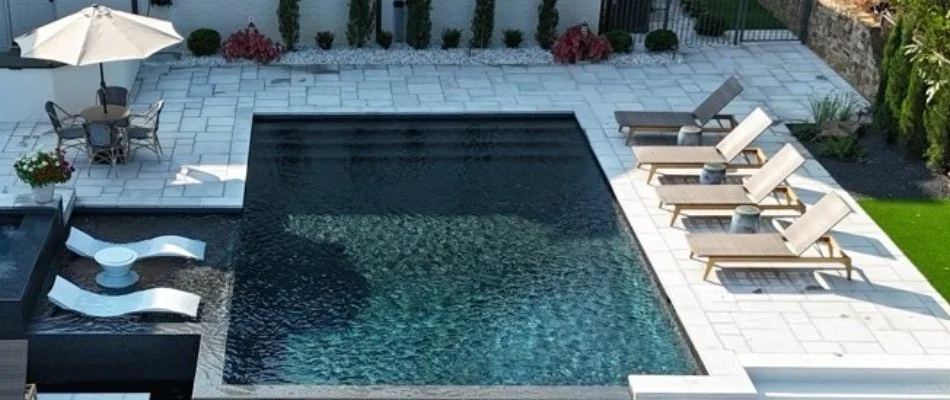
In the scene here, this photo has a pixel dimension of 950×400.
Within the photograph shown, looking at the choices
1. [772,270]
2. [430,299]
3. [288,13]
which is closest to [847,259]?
[772,270]

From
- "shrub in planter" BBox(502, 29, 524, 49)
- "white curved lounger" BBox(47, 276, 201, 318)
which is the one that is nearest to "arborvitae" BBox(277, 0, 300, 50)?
"shrub in planter" BBox(502, 29, 524, 49)

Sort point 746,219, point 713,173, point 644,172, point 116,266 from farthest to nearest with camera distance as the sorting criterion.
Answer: point 644,172, point 713,173, point 746,219, point 116,266

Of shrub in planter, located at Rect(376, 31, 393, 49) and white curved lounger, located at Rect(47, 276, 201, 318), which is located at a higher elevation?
shrub in planter, located at Rect(376, 31, 393, 49)

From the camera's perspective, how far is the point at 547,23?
69.6 ft

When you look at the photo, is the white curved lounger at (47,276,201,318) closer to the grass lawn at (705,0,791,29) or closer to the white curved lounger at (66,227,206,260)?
the white curved lounger at (66,227,206,260)

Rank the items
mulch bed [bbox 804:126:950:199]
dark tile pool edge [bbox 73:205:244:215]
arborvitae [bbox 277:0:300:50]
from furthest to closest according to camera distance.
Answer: arborvitae [bbox 277:0:300:50] → mulch bed [bbox 804:126:950:199] → dark tile pool edge [bbox 73:205:244:215]

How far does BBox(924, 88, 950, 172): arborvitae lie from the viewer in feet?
54.2

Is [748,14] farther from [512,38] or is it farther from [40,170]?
[40,170]

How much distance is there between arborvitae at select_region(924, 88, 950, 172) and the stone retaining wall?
2.76 meters

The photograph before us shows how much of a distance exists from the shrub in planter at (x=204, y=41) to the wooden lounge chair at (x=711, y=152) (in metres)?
7.80

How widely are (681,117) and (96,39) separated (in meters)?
8.00

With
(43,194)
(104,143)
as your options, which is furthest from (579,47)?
(43,194)

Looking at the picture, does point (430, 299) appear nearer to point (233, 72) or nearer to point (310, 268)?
point (310, 268)

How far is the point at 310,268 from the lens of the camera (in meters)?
13.6
